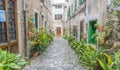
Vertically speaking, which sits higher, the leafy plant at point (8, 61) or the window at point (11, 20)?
the window at point (11, 20)

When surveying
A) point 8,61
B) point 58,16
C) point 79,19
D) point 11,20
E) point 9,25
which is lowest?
point 8,61

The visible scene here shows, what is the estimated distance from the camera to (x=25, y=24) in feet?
25.8

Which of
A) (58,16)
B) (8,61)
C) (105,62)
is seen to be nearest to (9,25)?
(8,61)

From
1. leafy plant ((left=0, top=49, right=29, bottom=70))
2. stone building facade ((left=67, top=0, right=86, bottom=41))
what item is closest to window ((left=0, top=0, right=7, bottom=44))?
leafy plant ((left=0, top=49, right=29, bottom=70))

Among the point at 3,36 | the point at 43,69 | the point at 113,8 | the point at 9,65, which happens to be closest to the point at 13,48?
the point at 3,36

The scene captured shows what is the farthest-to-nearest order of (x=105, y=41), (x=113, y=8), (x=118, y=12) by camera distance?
(x=105, y=41), (x=113, y=8), (x=118, y=12)

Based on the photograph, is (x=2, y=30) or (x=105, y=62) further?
(x=2, y=30)

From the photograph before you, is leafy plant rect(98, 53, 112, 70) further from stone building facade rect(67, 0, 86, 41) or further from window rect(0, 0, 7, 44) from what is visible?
stone building facade rect(67, 0, 86, 41)

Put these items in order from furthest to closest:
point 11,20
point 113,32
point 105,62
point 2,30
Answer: point 11,20, point 113,32, point 2,30, point 105,62

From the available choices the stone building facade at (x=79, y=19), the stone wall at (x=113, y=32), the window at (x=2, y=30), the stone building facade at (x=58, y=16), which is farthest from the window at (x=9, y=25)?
the stone building facade at (x=58, y=16)

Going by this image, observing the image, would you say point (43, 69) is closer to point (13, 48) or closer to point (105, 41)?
point (13, 48)

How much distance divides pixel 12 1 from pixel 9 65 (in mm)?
3314

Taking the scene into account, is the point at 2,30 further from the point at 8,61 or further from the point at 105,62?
the point at 105,62

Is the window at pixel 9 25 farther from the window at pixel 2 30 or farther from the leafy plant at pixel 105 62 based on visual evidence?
the leafy plant at pixel 105 62
